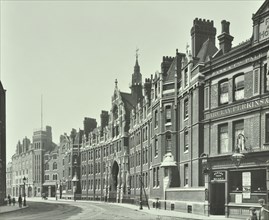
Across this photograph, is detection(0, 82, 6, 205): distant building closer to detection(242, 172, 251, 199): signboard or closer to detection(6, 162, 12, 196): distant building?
detection(242, 172, 251, 199): signboard

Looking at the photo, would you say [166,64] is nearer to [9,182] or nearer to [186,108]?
[186,108]

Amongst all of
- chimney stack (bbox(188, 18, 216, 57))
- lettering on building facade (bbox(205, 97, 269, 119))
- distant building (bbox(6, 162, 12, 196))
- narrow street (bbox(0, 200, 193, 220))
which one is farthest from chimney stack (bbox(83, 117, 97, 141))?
lettering on building facade (bbox(205, 97, 269, 119))

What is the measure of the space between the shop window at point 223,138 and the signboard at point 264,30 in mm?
A: 7661

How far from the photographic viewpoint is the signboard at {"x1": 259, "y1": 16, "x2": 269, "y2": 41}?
28.2 m

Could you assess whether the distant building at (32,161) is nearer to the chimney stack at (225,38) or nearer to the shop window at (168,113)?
the shop window at (168,113)

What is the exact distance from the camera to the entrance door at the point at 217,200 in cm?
3231

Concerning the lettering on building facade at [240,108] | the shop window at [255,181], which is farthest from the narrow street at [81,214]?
the lettering on building facade at [240,108]

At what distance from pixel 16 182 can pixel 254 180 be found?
124160 millimetres

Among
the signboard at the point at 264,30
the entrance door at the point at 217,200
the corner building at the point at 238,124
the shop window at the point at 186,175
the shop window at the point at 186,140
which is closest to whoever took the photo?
the signboard at the point at 264,30

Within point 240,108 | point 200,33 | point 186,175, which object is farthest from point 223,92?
point 200,33

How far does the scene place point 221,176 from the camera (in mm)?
31484

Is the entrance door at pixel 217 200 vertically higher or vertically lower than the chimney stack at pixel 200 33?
lower

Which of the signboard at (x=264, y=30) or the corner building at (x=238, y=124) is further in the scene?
the corner building at (x=238, y=124)

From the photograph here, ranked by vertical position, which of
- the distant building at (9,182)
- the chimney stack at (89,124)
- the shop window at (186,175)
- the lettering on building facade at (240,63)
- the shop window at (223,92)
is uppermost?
the lettering on building facade at (240,63)
